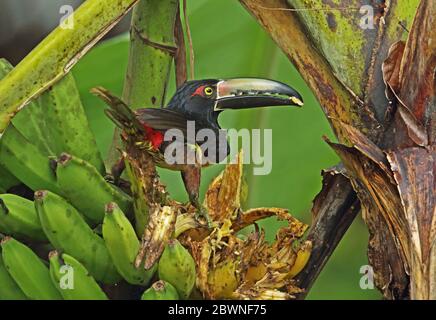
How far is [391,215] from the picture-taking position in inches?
30.3

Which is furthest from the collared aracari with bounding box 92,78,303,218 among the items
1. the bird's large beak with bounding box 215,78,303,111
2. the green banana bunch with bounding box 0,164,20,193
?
the green banana bunch with bounding box 0,164,20,193

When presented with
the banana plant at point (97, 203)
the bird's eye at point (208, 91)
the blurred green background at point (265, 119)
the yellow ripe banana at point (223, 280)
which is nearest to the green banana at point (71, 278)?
the banana plant at point (97, 203)

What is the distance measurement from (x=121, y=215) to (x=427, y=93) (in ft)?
0.97

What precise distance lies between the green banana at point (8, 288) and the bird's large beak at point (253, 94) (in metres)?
0.26

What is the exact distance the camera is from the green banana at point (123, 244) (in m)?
0.77

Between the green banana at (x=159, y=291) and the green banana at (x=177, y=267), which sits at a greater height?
the green banana at (x=177, y=267)

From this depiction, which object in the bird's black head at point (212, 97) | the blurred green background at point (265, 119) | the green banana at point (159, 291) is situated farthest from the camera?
the blurred green background at point (265, 119)

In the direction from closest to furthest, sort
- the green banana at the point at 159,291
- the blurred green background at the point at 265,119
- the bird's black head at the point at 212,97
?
the green banana at the point at 159,291 < the bird's black head at the point at 212,97 < the blurred green background at the point at 265,119

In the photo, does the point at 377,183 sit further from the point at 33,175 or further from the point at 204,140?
the point at 33,175

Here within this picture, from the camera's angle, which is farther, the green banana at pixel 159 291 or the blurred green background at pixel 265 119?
the blurred green background at pixel 265 119

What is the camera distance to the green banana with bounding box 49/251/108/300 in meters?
0.78

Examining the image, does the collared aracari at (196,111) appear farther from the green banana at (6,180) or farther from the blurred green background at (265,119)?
the blurred green background at (265,119)

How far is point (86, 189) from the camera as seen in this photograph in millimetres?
815

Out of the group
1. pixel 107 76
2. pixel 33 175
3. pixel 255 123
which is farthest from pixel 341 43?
pixel 107 76
